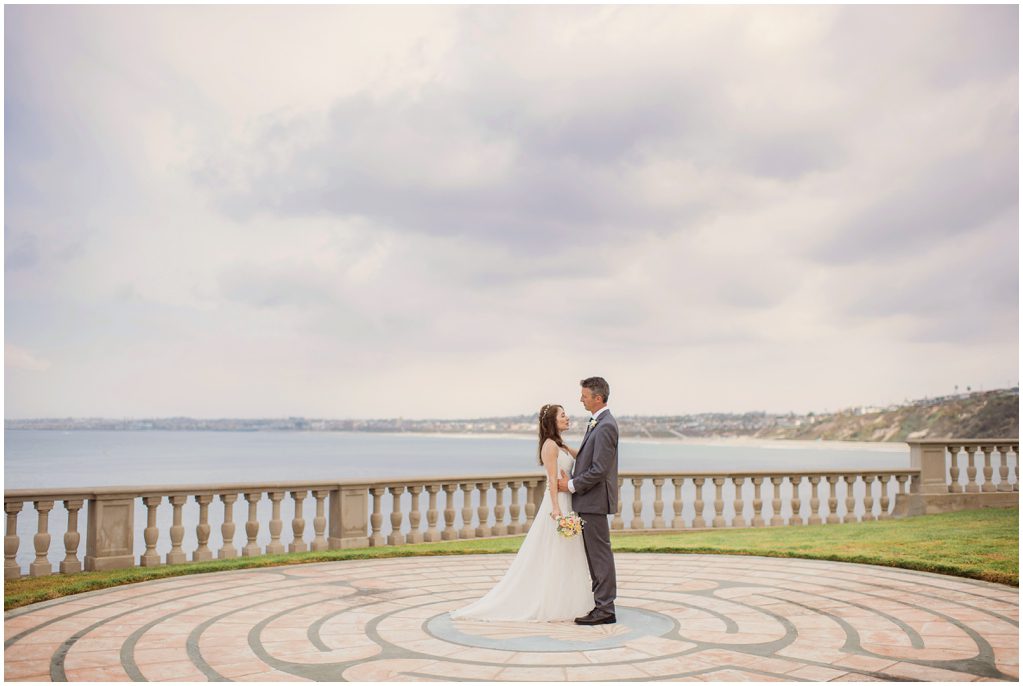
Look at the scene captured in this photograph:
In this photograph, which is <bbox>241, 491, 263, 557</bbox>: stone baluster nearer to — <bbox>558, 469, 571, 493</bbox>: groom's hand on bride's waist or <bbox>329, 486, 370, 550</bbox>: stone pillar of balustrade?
<bbox>329, 486, 370, 550</bbox>: stone pillar of balustrade

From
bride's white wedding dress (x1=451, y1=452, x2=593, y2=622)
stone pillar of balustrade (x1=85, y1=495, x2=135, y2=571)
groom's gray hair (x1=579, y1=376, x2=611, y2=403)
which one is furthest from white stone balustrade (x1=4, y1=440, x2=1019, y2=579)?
groom's gray hair (x1=579, y1=376, x2=611, y2=403)

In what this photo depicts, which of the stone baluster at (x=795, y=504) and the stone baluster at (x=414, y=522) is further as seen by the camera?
the stone baluster at (x=795, y=504)

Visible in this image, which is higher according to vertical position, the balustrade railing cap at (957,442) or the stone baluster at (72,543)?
the balustrade railing cap at (957,442)

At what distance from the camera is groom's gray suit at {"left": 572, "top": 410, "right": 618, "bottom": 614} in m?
7.58

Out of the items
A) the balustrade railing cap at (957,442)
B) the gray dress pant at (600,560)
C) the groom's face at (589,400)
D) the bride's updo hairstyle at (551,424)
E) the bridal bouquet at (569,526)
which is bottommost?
the gray dress pant at (600,560)

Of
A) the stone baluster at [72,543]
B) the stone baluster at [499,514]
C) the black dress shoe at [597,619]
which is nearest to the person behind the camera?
the black dress shoe at [597,619]

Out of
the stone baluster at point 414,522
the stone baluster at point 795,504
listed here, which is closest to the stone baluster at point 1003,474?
the stone baluster at point 795,504

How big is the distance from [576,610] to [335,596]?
285cm

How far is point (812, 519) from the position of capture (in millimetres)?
17125

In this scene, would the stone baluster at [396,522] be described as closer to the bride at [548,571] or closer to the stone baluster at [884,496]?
the bride at [548,571]

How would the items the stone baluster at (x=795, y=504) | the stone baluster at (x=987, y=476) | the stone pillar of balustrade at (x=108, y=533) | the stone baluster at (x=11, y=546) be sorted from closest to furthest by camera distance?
the stone baluster at (x=11, y=546)
the stone pillar of balustrade at (x=108, y=533)
the stone baluster at (x=795, y=504)
the stone baluster at (x=987, y=476)

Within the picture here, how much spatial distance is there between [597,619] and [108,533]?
23.2 feet

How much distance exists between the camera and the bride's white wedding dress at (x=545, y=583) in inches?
303

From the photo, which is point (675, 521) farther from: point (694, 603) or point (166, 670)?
point (166, 670)
